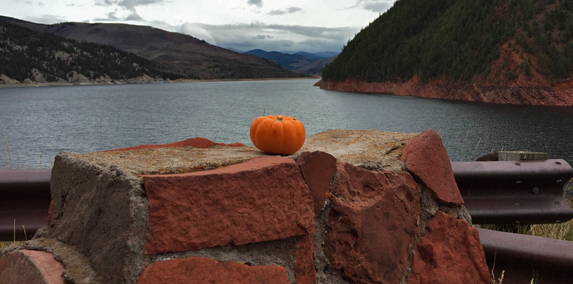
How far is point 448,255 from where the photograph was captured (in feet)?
7.83

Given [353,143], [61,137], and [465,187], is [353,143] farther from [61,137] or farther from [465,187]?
[61,137]

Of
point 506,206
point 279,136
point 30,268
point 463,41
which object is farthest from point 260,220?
point 463,41

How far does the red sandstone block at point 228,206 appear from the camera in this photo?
1.60 meters

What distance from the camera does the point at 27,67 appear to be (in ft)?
348

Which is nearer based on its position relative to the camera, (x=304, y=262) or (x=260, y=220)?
(x=260, y=220)

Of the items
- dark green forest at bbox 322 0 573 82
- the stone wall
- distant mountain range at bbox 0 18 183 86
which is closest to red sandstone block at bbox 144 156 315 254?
the stone wall

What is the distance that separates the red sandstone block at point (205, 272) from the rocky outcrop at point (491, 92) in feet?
128

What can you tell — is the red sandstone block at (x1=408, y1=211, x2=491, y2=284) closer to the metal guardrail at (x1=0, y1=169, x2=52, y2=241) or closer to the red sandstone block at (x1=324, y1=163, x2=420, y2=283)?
the red sandstone block at (x1=324, y1=163, x2=420, y2=283)

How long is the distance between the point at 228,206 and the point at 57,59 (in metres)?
134

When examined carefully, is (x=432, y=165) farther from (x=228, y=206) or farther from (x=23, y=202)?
(x=23, y=202)

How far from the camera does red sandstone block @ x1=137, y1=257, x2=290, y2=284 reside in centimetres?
154

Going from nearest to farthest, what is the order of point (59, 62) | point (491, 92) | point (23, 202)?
point (23, 202), point (491, 92), point (59, 62)

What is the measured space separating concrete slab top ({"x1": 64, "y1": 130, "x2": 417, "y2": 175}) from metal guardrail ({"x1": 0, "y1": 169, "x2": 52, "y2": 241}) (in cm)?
59

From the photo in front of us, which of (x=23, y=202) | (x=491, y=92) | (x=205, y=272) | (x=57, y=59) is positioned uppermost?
(x=57, y=59)
